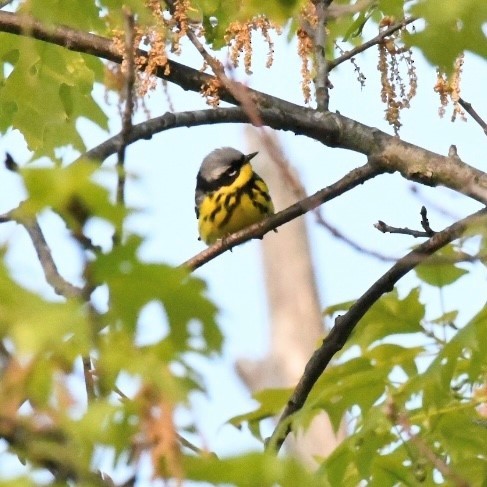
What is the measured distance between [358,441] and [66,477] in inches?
46.8

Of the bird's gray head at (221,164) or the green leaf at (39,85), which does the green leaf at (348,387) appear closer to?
the green leaf at (39,85)

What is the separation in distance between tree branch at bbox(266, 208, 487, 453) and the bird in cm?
142

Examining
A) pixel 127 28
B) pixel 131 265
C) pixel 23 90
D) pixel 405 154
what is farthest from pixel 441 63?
pixel 23 90

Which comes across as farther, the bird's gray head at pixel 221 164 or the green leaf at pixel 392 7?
the bird's gray head at pixel 221 164

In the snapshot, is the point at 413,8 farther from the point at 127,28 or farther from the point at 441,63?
the point at 127,28

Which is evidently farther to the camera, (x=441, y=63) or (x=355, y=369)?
(x=355, y=369)

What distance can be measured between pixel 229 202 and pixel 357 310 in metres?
1.57

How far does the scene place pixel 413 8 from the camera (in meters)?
1.57

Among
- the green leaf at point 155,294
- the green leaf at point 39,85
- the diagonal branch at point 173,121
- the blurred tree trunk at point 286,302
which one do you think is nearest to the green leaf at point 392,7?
the diagonal branch at point 173,121

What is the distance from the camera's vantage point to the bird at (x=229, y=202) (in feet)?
13.1

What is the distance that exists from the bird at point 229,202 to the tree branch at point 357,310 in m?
1.42

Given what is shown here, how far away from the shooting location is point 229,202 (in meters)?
4.02

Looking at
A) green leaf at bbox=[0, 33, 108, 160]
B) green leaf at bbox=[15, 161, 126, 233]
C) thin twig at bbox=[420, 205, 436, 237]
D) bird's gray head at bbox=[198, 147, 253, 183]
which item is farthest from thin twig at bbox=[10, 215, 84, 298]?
bird's gray head at bbox=[198, 147, 253, 183]

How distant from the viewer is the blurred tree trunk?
11211 mm
